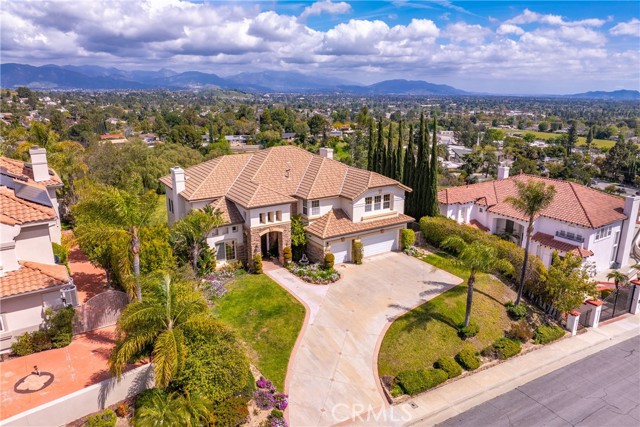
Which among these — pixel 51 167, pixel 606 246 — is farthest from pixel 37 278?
pixel 606 246

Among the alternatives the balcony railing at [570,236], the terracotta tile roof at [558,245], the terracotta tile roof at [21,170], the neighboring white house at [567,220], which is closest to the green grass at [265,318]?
the terracotta tile roof at [21,170]

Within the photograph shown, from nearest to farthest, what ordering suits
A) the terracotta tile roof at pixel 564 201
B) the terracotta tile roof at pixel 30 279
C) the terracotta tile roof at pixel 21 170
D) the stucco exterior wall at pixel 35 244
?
the terracotta tile roof at pixel 30 279 < the stucco exterior wall at pixel 35 244 < the terracotta tile roof at pixel 21 170 < the terracotta tile roof at pixel 564 201

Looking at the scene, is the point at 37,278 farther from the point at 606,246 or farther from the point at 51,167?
the point at 606,246

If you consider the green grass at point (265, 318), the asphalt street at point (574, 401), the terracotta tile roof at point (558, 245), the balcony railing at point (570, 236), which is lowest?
the asphalt street at point (574, 401)

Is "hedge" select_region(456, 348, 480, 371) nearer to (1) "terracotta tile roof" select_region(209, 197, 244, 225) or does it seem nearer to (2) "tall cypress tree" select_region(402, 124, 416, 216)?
(1) "terracotta tile roof" select_region(209, 197, 244, 225)

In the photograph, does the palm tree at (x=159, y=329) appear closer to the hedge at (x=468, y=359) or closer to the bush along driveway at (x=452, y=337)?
the bush along driveway at (x=452, y=337)
